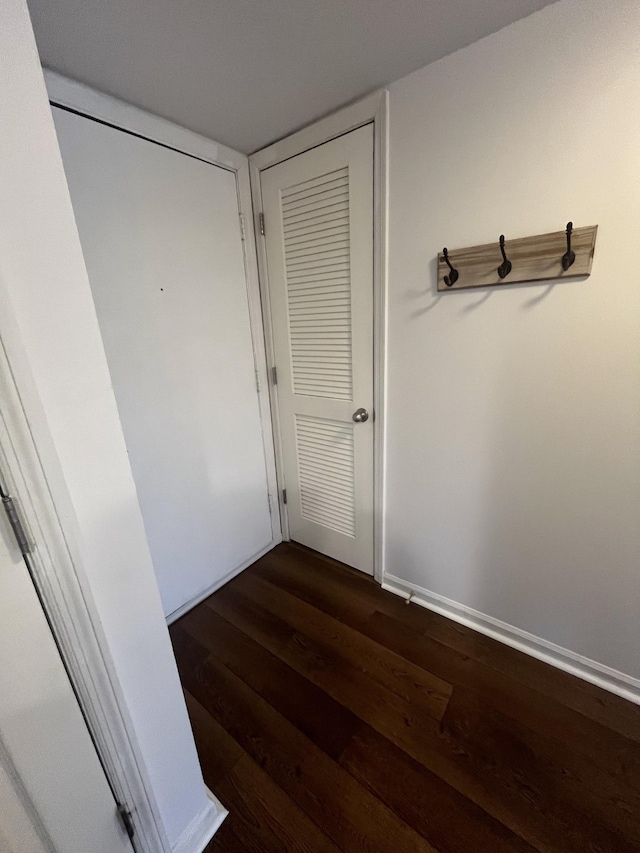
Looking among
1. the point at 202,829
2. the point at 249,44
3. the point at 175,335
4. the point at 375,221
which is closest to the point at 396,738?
the point at 202,829

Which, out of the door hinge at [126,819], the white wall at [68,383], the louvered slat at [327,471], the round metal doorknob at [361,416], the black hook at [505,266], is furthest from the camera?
the louvered slat at [327,471]

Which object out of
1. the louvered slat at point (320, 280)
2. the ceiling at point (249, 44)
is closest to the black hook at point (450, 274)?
the louvered slat at point (320, 280)

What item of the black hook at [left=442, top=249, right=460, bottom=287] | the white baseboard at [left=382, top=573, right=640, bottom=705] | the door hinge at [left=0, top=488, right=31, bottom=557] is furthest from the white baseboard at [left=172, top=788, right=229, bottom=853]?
the black hook at [left=442, top=249, right=460, bottom=287]

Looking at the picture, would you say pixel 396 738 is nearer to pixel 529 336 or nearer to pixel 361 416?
pixel 361 416

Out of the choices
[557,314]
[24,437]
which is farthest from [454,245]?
[24,437]

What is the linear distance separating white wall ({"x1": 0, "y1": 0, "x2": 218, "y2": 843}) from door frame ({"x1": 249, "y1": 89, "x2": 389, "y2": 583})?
3.69 ft

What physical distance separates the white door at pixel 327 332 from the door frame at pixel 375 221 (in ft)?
0.09

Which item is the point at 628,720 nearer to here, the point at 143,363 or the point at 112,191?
the point at 143,363

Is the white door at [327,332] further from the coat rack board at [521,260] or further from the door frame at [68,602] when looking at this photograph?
the door frame at [68,602]

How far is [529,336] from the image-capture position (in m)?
1.21

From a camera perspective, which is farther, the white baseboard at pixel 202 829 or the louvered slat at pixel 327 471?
the louvered slat at pixel 327 471

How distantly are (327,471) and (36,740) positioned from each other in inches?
56.8

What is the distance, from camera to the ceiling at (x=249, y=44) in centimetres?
96

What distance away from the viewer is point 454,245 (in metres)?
1.29
